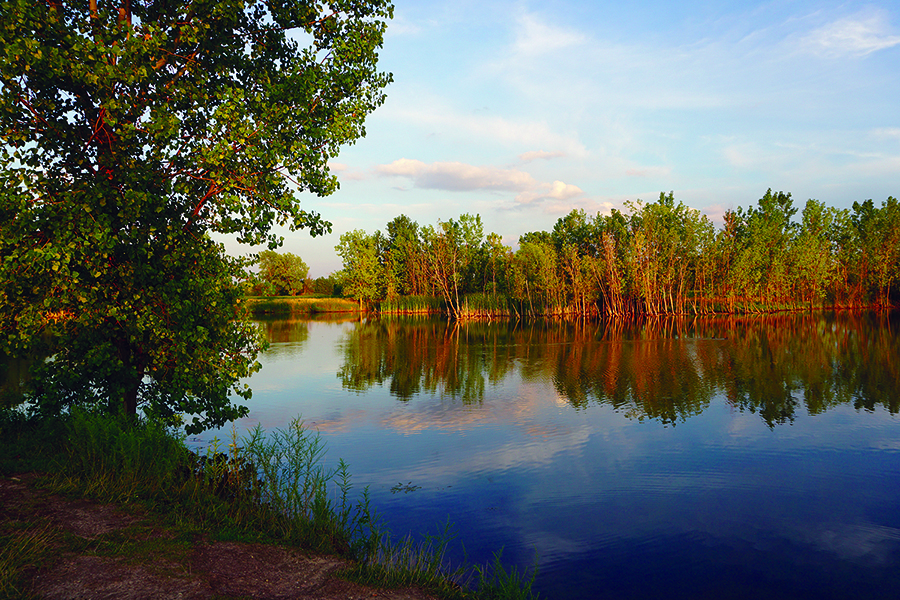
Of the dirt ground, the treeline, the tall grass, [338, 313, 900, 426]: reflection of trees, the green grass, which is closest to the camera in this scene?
the green grass

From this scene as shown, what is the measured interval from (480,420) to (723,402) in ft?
33.9

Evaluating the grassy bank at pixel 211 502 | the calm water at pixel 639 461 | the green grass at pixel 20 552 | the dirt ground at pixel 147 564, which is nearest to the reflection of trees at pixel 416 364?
the calm water at pixel 639 461

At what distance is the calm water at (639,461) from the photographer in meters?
9.77

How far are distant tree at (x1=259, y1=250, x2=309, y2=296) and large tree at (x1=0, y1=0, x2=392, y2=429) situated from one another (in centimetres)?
12630

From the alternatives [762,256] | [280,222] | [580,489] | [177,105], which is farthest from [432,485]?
[762,256]

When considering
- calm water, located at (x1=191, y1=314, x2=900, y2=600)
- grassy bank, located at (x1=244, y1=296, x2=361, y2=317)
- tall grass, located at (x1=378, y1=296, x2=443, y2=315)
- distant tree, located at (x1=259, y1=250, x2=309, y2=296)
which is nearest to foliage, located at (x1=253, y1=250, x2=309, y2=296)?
distant tree, located at (x1=259, y1=250, x2=309, y2=296)

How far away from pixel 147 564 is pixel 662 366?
29.7 m

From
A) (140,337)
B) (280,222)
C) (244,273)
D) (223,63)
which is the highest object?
(223,63)

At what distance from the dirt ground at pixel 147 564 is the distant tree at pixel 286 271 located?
130574 millimetres

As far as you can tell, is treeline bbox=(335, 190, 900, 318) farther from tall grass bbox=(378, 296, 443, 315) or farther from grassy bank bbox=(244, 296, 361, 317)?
grassy bank bbox=(244, 296, 361, 317)

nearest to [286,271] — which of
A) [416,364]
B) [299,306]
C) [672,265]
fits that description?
[299,306]

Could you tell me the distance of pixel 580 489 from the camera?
13203 millimetres

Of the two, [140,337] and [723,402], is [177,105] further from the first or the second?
[723,402]

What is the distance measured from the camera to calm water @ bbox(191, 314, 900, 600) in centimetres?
977
